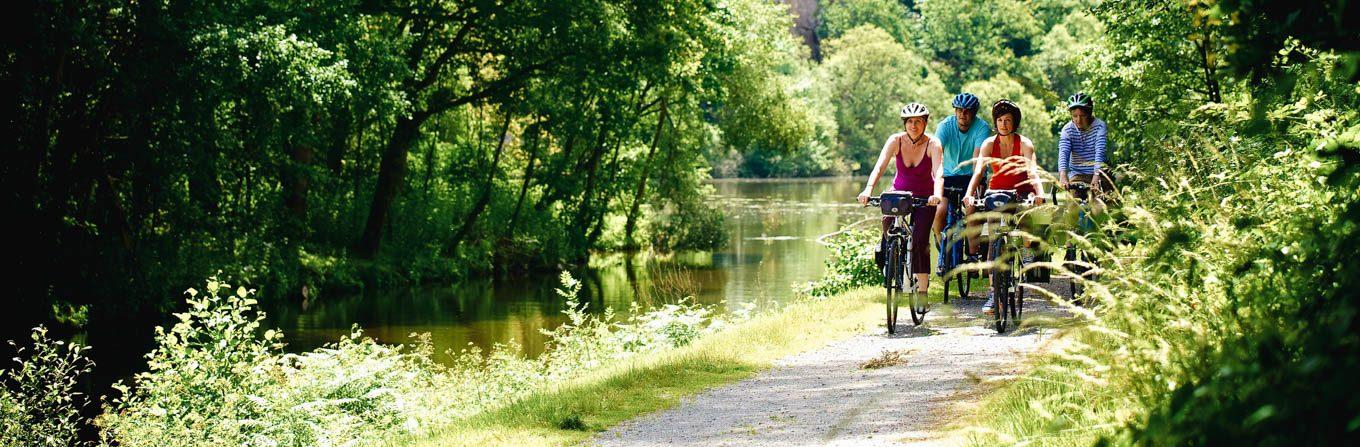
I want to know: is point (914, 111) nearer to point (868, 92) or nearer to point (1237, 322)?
point (1237, 322)

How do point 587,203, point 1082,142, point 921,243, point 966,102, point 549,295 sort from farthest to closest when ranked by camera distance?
point 587,203, point 549,295, point 1082,142, point 966,102, point 921,243

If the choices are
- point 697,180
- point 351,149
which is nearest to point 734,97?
point 697,180

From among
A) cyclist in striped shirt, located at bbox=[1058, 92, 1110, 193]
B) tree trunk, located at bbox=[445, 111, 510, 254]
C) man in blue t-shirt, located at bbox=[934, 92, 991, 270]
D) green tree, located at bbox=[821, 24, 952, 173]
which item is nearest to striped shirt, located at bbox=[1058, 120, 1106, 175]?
cyclist in striped shirt, located at bbox=[1058, 92, 1110, 193]

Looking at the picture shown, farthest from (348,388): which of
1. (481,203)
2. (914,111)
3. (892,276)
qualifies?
(481,203)

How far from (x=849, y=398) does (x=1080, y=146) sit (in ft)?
15.3

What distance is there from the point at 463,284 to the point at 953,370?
791 inches

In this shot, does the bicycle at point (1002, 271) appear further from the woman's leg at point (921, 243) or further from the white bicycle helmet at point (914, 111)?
the white bicycle helmet at point (914, 111)

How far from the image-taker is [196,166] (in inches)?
763

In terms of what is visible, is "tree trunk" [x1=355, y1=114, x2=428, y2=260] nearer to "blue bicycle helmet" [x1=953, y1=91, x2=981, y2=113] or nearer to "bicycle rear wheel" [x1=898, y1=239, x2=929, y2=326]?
"blue bicycle helmet" [x1=953, y1=91, x2=981, y2=113]

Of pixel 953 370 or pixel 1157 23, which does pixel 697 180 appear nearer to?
pixel 1157 23

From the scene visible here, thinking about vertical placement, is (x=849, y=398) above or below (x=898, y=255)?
below

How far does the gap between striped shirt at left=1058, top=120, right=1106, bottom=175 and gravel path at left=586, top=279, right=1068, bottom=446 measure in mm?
1903

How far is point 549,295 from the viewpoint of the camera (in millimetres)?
24328

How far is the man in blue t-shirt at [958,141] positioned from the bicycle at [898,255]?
0.66 meters
